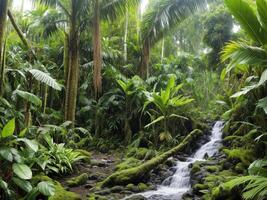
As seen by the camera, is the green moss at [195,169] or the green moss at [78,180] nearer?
the green moss at [78,180]

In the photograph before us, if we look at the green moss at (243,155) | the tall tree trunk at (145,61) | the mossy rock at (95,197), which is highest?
the tall tree trunk at (145,61)

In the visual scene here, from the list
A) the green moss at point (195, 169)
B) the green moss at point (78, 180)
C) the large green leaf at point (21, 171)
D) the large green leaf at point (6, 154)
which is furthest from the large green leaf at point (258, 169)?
the green moss at point (78, 180)

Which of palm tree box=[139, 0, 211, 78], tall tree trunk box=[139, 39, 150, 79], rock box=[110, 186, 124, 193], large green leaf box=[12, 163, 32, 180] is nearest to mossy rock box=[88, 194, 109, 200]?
rock box=[110, 186, 124, 193]

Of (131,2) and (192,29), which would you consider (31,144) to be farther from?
(192,29)

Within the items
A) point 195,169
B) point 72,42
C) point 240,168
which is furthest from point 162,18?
point 240,168

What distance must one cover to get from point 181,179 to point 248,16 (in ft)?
12.8

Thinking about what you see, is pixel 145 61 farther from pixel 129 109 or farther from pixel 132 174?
pixel 132 174

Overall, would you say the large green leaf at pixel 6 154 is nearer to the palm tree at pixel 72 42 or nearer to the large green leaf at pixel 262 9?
the large green leaf at pixel 262 9

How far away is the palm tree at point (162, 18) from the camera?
11531mm

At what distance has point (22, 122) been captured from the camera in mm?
7199

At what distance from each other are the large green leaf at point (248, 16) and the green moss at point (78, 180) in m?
4.50

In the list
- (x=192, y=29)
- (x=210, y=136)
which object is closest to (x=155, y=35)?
(x=210, y=136)

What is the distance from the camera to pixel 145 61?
12.7 metres

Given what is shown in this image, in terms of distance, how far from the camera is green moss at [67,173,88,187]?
6.88 m
